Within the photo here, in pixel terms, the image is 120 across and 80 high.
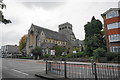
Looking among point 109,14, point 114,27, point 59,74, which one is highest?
point 109,14

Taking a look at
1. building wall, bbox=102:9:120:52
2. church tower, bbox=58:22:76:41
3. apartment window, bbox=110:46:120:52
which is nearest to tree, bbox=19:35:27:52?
church tower, bbox=58:22:76:41

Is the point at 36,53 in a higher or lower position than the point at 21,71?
higher

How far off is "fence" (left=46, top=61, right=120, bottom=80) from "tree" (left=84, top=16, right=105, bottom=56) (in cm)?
2664

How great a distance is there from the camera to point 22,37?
3332 inches

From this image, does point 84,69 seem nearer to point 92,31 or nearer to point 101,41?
point 101,41

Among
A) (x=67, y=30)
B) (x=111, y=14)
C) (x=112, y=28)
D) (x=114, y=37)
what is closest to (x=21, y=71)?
(x=114, y=37)

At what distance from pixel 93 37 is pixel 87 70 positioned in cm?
2783

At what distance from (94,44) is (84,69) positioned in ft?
90.5

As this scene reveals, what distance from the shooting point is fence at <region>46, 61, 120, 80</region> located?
285 inches

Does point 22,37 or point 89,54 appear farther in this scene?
point 22,37

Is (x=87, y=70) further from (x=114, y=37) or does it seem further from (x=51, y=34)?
(x=51, y=34)

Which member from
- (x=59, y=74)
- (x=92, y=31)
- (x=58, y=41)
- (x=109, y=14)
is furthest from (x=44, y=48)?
(x=59, y=74)

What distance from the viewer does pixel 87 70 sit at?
9.10m

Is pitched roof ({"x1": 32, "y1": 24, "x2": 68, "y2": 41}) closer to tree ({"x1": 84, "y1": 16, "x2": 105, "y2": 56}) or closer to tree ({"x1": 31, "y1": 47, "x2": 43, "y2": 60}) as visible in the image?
tree ({"x1": 31, "y1": 47, "x2": 43, "y2": 60})
